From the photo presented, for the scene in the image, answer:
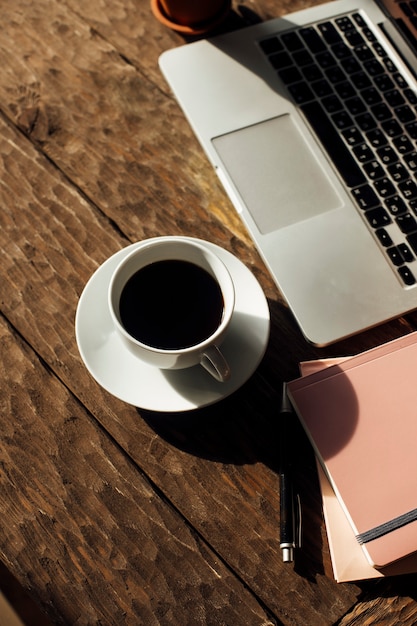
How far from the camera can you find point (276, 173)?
2.27 feet

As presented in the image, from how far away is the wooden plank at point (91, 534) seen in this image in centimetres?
57

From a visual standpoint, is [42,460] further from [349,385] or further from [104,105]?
[104,105]

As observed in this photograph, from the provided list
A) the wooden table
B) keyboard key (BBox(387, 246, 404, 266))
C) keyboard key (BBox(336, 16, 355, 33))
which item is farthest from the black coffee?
keyboard key (BBox(336, 16, 355, 33))

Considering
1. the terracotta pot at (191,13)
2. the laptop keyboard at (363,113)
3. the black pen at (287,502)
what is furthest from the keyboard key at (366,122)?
the black pen at (287,502)

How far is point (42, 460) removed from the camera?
0.61m

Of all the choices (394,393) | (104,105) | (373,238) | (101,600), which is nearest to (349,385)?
(394,393)

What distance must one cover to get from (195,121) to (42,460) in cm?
44

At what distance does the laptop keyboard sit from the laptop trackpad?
0.09 feet

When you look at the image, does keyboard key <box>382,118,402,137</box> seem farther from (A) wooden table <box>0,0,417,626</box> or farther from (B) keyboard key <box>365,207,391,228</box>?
(A) wooden table <box>0,0,417,626</box>

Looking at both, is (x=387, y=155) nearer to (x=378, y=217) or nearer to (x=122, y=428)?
(x=378, y=217)

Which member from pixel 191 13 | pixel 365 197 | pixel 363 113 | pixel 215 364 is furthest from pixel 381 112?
pixel 215 364

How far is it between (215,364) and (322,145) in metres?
0.33

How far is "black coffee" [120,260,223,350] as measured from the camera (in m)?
0.56

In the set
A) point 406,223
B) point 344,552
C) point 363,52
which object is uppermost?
point 363,52
